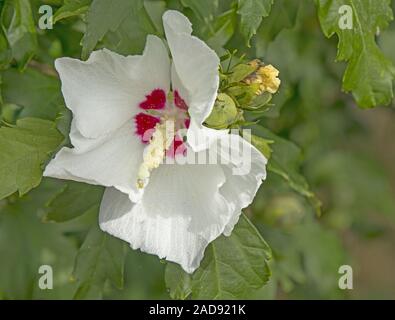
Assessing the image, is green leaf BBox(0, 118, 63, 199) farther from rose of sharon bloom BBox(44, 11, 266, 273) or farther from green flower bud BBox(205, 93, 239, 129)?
green flower bud BBox(205, 93, 239, 129)

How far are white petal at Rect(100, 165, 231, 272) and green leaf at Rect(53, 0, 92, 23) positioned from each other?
31 centimetres

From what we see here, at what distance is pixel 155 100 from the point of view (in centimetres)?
154

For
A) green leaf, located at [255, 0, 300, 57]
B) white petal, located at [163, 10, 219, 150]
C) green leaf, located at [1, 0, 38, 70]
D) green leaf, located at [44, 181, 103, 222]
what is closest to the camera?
white petal, located at [163, 10, 219, 150]

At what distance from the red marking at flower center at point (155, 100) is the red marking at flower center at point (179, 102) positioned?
0.07ft

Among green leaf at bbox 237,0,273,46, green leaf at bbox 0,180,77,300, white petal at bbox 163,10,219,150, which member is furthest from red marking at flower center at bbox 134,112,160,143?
green leaf at bbox 0,180,77,300

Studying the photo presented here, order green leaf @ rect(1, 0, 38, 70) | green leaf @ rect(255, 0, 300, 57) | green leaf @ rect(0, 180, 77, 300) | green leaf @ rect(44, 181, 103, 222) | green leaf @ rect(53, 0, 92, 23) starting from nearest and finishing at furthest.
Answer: green leaf @ rect(53, 0, 92, 23), green leaf @ rect(1, 0, 38, 70), green leaf @ rect(44, 181, 103, 222), green leaf @ rect(255, 0, 300, 57), green leaf @ rect(0, 180, 77, 300)

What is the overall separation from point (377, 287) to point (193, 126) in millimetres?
2425

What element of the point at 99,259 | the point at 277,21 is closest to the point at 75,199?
the point at 99,259

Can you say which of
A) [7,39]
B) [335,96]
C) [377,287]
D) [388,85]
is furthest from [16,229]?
[377,287]

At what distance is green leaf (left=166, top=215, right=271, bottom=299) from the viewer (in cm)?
162

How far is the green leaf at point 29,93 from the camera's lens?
5.74 feet

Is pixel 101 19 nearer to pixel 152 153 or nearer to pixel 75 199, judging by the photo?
pixel 152 153

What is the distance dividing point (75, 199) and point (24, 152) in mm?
218

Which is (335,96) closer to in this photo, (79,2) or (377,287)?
(377,287)
